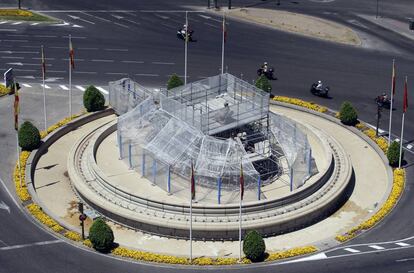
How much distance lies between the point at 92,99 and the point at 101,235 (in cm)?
2704

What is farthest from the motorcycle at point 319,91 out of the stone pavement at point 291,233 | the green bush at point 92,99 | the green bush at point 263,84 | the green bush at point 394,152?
the green bush at point 92,99

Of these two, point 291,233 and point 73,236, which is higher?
point 73,236

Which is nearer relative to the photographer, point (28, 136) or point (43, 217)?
point (43, 217)

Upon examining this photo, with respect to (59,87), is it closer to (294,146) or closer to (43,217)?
(43,217)

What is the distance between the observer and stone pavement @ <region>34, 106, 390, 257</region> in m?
67.6

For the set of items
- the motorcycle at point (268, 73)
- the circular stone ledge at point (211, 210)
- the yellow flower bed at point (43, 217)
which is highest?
the motorcycle at point (268, 73)

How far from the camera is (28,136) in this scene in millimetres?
80750

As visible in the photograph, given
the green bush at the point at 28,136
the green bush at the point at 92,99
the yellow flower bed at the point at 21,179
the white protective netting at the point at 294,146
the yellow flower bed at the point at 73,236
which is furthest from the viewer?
the green bush at the point at 92,99

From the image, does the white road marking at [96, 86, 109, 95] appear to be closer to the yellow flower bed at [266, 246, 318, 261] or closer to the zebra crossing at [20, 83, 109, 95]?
the zebra crossing at [20, 83, 109, 95]

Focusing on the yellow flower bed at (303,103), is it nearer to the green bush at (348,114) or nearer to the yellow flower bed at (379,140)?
the green bush at (348,114)

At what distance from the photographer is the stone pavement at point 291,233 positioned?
67.6 m

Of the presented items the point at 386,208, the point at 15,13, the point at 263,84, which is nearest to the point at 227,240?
the point at 386,208

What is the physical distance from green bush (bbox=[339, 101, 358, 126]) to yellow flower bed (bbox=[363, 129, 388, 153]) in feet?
5.90

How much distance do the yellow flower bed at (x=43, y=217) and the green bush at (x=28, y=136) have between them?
10.5 metres
